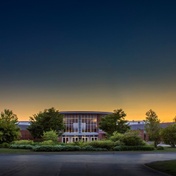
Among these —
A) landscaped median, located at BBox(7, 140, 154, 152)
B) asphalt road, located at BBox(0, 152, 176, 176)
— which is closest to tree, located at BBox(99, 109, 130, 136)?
landscaped median, located at BBox(7, 140, 154, 152)

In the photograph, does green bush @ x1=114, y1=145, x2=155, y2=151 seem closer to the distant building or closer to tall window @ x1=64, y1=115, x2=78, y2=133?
the distant building

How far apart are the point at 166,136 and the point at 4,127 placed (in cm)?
2679

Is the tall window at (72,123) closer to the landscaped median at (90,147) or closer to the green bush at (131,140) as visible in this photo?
the landscaped median at (90,147)

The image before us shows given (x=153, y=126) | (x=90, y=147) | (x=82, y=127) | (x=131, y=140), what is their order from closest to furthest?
(x=90, y=147), (x=131, y=140), (x=153, y=126), (x=82, y=127)

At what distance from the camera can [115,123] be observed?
63.6 m

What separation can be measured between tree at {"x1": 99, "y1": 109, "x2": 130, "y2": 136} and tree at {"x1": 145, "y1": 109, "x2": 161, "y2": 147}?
5665mm

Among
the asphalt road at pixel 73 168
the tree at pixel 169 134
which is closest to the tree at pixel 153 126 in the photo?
the tree at pixel 169 134

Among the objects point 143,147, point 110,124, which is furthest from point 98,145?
point 110,124

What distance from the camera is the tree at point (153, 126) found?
183 feet

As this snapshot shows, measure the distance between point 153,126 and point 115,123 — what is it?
346 inches

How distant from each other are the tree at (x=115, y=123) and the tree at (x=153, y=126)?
18.6 feet

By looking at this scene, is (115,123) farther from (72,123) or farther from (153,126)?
(72,123)

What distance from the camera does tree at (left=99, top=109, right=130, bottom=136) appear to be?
63062 millimetres

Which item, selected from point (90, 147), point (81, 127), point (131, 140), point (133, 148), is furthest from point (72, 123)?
point (90, 147)
